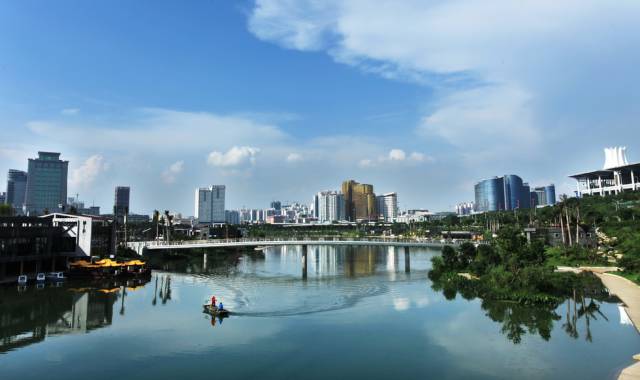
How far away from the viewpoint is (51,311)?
4041cm

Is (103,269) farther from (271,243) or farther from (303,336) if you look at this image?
(303,336)

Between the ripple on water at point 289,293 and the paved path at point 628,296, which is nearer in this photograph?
the paved path at point 628,296

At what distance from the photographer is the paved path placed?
2242cm

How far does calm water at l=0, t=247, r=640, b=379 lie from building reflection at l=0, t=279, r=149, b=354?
0.13 meters

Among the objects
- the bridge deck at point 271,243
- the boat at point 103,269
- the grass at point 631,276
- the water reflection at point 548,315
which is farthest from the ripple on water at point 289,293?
the grass at point 631,276

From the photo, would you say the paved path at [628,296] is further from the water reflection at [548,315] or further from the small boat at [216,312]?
the small boat at [216,312]

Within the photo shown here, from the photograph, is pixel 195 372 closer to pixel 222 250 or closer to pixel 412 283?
pixel 412 283

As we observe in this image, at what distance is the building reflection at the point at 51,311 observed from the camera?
32781 mm

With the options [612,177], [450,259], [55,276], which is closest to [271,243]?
[450,259]

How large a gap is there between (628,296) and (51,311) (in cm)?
5305

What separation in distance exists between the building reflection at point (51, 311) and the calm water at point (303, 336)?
126 millimetres

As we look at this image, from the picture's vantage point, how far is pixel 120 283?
57.9 meters

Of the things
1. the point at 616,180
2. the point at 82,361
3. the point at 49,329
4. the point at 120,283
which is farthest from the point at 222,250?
the point at 616,180

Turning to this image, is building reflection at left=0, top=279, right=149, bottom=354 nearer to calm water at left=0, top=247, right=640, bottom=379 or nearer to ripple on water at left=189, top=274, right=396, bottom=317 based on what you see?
calm water at left=0, top=247, right=640, bottom=379
